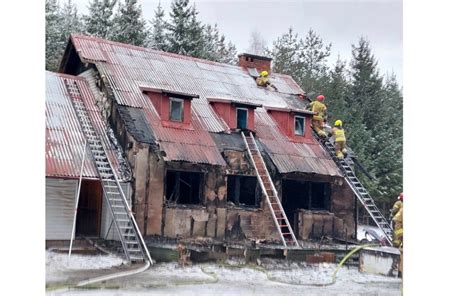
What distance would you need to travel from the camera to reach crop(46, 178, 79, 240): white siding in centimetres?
851

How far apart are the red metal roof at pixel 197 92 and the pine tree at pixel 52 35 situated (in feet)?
0.95

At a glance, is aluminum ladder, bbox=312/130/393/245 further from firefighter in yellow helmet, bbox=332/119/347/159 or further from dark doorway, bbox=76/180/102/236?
dark doorway, bbox=76/180/102/236

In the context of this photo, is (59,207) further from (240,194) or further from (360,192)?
(360,192)

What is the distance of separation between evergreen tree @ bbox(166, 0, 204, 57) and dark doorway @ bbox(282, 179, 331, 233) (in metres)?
2.47

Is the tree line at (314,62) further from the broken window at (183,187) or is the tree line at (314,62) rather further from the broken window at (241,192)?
the broken window at (183,187)

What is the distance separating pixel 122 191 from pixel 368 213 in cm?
377

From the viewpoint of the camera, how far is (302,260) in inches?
371

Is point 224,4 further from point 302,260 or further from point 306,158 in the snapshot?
point 302,260

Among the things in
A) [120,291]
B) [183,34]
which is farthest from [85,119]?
[120,291]

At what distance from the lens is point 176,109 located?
976cm

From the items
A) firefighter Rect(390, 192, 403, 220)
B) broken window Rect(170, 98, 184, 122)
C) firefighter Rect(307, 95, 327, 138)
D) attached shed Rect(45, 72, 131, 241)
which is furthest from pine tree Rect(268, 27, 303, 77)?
attached shed Rect(45, 72, 131, 241)

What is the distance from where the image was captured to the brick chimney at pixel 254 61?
1010 cm

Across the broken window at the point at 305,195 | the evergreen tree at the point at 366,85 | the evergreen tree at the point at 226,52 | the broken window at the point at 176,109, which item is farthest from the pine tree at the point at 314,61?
the broken window at the point at 176,109

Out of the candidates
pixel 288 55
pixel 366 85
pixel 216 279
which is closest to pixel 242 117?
pixel 288 55
